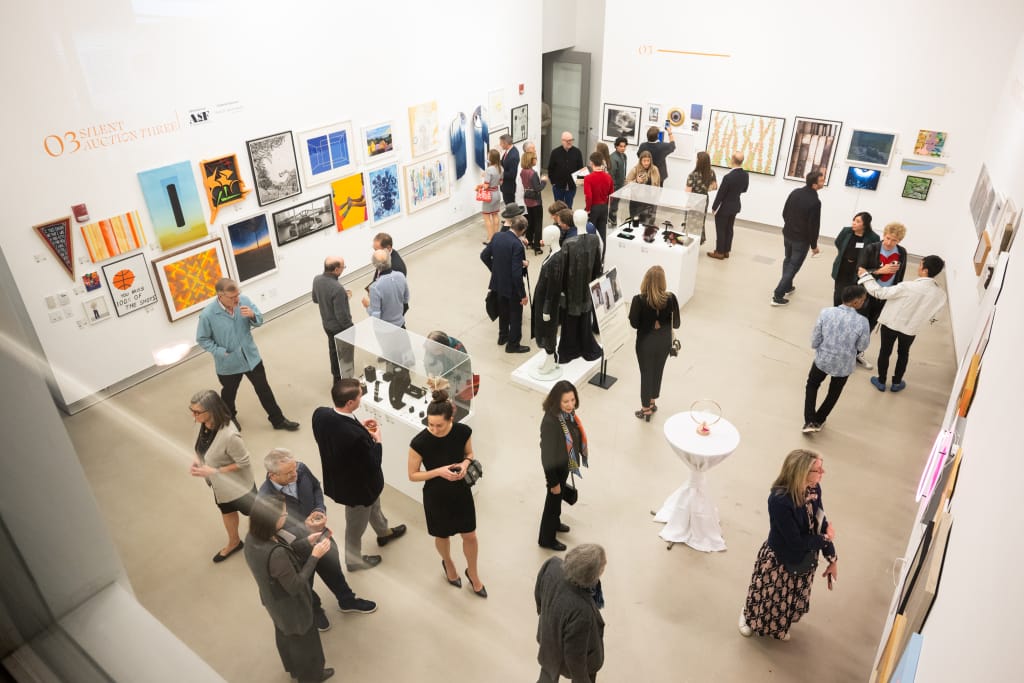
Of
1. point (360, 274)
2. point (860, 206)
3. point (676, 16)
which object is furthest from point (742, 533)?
point (676, 16)

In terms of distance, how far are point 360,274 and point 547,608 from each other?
743cm

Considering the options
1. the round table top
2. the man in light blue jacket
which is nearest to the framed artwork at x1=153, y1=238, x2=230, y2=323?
the man in light blue jacket

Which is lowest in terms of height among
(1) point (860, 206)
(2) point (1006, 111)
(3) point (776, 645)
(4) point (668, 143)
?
(3) point (776, 645)

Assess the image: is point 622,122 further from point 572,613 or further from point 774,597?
point 572,613

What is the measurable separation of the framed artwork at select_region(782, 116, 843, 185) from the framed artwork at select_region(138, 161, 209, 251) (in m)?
9.33

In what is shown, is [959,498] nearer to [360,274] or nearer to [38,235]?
[38,235]

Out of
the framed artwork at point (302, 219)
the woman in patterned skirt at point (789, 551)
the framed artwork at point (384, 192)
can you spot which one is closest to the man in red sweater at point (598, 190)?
the framed artwork at point (384, 192)

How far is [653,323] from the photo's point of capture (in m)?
6.57

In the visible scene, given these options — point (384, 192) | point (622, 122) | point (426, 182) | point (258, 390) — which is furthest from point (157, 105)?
point (622, 122)

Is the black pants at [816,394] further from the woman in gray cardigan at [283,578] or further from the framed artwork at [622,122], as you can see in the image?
the framed artwork at [622,122]

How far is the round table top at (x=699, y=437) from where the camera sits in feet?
17.3

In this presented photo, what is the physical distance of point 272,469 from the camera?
4.13 metres

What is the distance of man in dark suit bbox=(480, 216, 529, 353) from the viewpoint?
25.3ft

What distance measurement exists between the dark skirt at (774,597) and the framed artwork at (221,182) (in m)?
6.99
